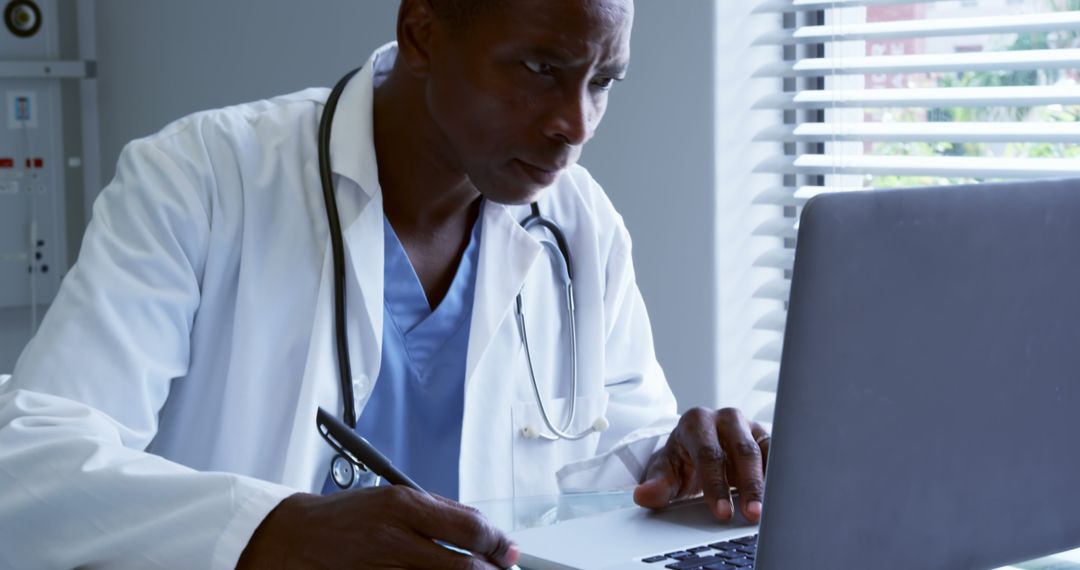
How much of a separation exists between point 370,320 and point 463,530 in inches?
23.0

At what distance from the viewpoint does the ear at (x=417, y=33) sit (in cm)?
143

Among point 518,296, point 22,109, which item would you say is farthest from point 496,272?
point 22,109

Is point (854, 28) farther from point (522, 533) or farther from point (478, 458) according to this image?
point (522, 533)

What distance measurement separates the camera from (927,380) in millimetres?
811

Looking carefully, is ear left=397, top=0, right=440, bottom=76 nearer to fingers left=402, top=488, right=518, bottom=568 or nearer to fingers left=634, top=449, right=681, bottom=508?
fingers left=634, top=449, right=681, bottom=508

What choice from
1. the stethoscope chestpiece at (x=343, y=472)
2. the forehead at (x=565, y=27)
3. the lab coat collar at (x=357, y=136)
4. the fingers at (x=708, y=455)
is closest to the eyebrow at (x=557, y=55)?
the forehead at (x=565, y=27)

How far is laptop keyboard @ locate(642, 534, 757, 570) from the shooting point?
1020mm

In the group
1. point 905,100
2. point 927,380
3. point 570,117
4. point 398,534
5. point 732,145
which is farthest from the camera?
point 732,145

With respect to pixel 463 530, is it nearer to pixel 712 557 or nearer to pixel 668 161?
pixel 712 557

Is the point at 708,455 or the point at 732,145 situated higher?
the point at 732,145

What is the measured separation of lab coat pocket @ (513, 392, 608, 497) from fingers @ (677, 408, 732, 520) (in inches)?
10.2

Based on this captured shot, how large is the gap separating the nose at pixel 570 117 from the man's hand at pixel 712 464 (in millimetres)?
312

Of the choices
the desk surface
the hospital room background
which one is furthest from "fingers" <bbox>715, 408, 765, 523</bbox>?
the hospital room background

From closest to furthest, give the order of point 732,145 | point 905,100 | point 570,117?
point 570,117
point 905,100
point 732,145
